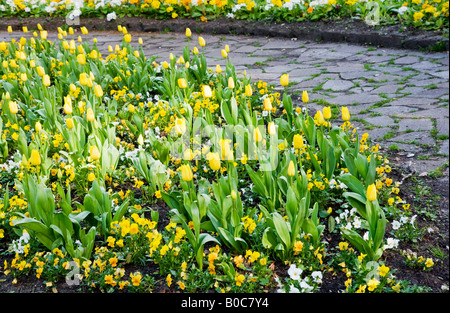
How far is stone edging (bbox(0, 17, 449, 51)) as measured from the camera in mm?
5789

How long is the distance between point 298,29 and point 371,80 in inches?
89.3

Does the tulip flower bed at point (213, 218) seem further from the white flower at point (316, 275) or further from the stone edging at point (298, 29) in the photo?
the stone edging at point (298, 29)

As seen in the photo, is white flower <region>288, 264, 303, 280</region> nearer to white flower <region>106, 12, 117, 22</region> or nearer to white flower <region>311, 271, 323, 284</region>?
white flower <region>311, 271, 323, 284</region>

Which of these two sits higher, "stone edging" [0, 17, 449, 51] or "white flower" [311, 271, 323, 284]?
"stone edging" [0, 17, 449, 51]

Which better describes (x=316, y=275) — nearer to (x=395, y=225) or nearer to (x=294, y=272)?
(x=294, y=272)

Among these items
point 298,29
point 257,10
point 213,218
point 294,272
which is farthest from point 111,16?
point 294,272

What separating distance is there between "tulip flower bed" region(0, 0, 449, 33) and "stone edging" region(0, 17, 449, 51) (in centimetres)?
12

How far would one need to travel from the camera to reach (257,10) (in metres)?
7.61

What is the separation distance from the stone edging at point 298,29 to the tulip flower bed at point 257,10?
0.40ft

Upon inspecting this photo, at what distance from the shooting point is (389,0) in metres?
6.65

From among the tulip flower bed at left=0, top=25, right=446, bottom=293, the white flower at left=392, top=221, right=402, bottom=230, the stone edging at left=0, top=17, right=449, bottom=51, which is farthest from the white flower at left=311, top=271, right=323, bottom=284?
the stone edging at left=0, top=17, right=449, bottom=51

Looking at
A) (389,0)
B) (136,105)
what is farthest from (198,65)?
→ (389,0)

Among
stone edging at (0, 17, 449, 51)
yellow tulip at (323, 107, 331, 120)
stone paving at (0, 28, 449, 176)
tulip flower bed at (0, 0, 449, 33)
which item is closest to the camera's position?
yellow tulip at (323, 107, 331, 120)

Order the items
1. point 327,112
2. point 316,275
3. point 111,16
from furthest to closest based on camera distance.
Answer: point 111,16, point 327,112, point 316,275
